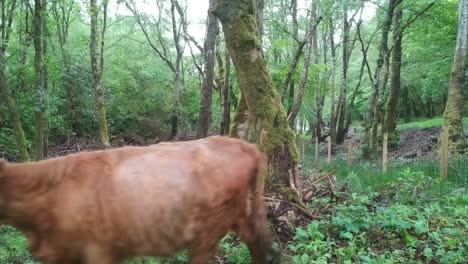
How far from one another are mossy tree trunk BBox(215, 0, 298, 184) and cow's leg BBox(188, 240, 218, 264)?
302 centimetres

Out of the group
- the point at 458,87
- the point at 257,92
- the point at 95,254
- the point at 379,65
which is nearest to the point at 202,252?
the point at 95,254

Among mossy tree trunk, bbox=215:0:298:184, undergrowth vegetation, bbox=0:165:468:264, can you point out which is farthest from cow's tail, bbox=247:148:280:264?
mossy tree trunk, bbox=215:0:298:184

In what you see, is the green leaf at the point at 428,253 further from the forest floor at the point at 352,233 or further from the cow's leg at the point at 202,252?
the cow's leg at the point at 202,252

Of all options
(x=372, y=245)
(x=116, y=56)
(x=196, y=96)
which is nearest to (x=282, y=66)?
(x=196, y=96)

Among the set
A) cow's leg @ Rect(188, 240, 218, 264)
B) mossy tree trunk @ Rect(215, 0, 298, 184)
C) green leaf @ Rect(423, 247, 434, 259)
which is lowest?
green leaf @ Rect(423, 247, 434, 259)

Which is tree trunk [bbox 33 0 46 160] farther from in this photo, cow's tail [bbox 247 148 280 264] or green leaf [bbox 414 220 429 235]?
green leaf [bbox 414 220 429 235]

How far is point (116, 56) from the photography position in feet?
99.3

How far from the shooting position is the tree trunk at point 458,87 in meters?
14.0

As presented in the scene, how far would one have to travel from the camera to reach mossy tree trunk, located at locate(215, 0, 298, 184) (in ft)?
22.5

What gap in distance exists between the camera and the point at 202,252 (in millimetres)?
3742

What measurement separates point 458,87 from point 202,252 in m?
13.3

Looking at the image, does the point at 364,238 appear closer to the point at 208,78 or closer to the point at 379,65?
the point at 208,78

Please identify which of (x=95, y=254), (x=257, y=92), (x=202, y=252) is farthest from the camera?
(x=257, y=92)

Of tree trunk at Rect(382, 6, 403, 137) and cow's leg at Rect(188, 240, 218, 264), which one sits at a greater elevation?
tree trunk at Rect(382, 6, 403, 137)
